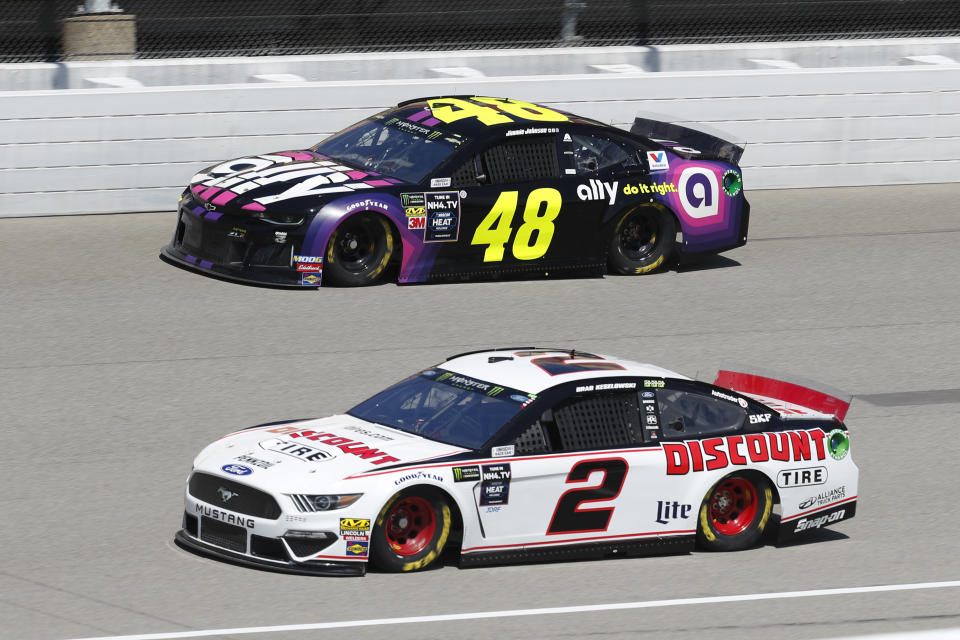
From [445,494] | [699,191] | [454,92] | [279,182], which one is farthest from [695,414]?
[454,92]

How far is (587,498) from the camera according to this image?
845 centimetres

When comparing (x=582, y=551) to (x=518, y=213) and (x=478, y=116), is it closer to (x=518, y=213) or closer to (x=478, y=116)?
(x=518, y=213)

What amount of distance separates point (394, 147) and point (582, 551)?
6317 mm

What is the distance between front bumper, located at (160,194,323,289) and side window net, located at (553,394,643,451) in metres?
4.92

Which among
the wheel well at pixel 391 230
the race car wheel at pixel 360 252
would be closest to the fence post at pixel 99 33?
the race car wheel at pixel 360 252

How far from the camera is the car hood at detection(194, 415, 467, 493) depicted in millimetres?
7914

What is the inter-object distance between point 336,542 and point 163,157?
28.9 feet

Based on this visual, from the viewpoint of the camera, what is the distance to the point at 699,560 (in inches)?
345

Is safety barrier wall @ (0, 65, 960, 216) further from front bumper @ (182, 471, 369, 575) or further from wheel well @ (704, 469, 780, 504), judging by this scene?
front bumper @ (182, 471, 369, 575)

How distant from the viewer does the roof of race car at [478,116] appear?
13.9 meters

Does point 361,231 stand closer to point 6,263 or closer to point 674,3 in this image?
point 6,263

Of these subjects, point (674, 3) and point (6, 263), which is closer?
point (6, 263)

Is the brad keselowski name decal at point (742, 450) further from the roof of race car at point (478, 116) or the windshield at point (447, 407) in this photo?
the roof of race car at point (478, 116)

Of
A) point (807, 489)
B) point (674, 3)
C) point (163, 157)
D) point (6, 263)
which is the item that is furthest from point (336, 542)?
point (674, 3)
